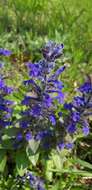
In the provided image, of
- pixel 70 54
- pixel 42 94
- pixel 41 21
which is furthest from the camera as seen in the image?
pixel 41 21

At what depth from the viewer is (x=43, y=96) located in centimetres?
281

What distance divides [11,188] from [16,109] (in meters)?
0.57

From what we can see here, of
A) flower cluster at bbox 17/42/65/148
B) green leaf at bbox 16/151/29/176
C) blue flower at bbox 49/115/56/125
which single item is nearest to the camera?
flower cluster at bbox 17/42/65/148

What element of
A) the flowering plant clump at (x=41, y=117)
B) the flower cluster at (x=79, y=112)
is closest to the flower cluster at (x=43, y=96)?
the flowering plant clump at (x=41, y=117)

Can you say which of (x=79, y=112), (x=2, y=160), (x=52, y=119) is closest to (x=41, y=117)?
(x=52, y=119)

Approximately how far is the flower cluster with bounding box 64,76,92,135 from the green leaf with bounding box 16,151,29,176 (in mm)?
363

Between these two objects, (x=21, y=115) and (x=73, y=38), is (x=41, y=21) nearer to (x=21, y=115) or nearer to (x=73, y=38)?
(x=73, y=38)

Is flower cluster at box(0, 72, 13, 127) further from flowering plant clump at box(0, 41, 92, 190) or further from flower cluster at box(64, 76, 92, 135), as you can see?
flower cluster at box(64, 76, 92, 135)

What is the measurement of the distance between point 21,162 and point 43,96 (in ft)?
1.64

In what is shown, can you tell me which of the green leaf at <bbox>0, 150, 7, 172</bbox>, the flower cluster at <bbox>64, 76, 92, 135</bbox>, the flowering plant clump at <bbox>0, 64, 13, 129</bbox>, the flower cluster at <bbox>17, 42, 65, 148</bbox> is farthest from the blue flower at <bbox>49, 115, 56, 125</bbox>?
the green leaf at <bbox>0, 150, 7, 172</bbox>

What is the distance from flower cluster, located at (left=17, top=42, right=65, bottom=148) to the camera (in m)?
2.69

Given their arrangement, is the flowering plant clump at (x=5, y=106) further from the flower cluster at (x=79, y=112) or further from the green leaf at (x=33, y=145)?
the flower cluster at (x=79, y=112)

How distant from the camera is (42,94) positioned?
281cm

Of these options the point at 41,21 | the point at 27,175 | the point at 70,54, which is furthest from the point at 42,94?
the point at 41,21
